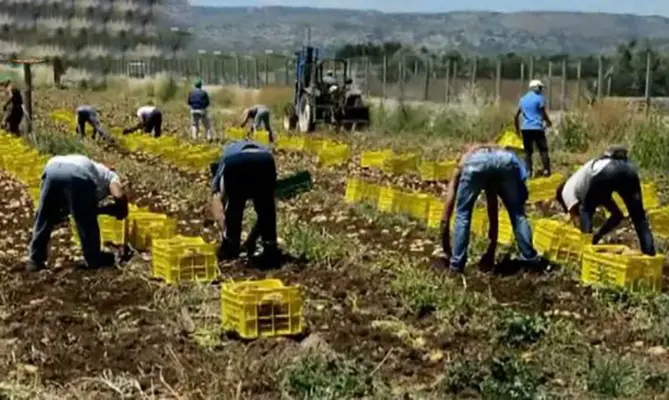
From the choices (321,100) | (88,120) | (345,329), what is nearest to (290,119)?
(321,100)

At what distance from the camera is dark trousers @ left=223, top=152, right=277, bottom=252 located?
10.9 meters

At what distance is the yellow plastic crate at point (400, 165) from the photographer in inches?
774

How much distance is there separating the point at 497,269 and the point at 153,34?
209 feet

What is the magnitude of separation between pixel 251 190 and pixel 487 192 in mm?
2008

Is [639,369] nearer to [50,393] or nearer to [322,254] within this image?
[50,393]

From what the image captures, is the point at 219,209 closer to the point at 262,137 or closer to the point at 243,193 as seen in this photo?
the point at 243,193

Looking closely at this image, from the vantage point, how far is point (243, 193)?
11.0m

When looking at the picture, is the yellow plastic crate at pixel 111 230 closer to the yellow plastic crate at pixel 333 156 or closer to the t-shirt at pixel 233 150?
the t-shirt at pixel 233 150

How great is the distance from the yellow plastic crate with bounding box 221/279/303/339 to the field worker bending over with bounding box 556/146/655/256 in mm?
3261

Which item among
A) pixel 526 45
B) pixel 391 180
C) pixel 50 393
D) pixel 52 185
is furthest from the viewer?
pixel 526 45

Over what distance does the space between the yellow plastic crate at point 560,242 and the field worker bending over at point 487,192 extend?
1.39 ft

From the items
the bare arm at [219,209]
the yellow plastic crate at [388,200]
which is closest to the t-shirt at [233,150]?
the bare arm at [219,209]

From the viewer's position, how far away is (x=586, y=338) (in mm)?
8602

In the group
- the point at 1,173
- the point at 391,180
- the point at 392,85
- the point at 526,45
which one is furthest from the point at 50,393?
the point at 526,45
